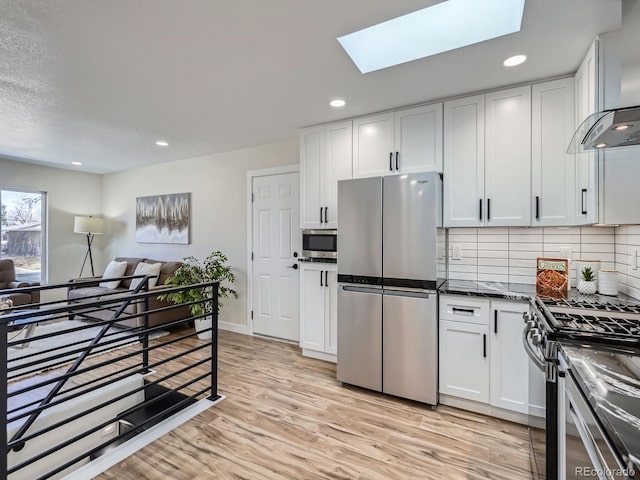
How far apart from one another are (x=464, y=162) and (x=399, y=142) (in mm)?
579

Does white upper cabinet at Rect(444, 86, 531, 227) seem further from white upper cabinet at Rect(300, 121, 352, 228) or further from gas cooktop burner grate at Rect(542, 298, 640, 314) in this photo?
white upper cabinet at Rect(300, 121, 352, 228)

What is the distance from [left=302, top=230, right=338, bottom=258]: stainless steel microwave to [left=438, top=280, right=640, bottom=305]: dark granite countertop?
1145 mm

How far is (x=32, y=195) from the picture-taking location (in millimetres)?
5234

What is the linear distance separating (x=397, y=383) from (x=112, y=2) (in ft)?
9.83

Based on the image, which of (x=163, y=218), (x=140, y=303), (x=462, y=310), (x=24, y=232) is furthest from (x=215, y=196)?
(x=462, y=310)

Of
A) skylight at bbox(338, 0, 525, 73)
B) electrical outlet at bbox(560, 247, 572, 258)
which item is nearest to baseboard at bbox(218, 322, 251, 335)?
skylight at bbox(338, 0, 525, 73)

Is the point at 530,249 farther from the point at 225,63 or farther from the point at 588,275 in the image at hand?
the point at 225,63

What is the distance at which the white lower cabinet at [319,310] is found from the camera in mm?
3182

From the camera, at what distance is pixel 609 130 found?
1486 millimetres

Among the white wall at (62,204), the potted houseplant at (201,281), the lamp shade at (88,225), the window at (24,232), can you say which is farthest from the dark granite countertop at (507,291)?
the window at (24,232)

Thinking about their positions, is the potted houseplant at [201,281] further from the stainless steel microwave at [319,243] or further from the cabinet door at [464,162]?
the cabinet door at [464,162]

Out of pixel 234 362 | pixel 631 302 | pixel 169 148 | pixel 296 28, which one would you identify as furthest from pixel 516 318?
pixel 169 148

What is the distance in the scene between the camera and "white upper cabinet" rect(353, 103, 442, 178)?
263cm

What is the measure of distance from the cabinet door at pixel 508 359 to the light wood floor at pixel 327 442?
19cm
